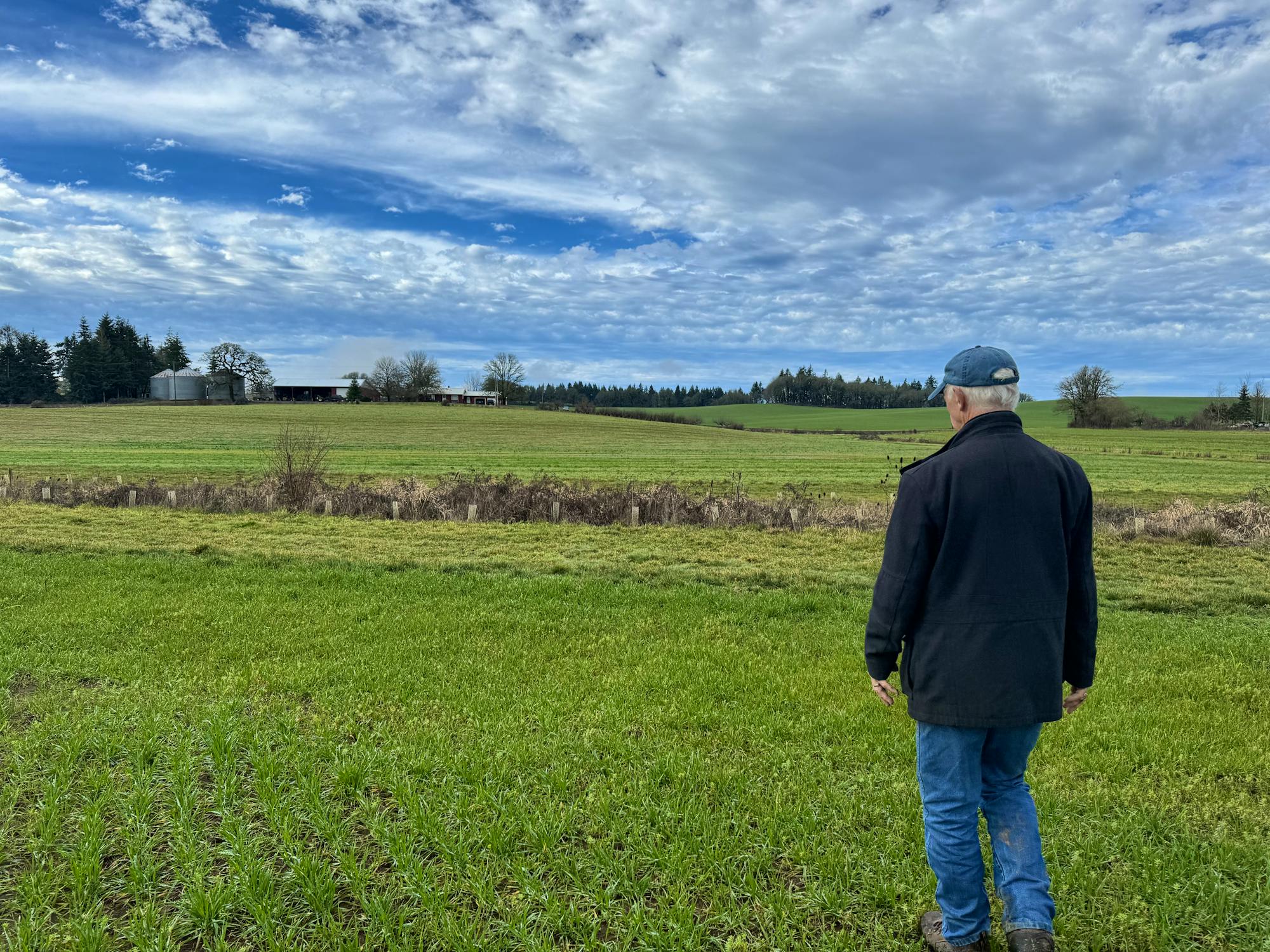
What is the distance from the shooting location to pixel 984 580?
2961 mm

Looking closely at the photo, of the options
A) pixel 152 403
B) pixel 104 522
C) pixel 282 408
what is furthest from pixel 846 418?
pixel 104 522

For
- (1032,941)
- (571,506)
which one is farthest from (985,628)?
(571,506)

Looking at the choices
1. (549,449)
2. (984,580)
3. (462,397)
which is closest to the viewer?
(984,580)

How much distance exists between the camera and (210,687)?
21.4 ft

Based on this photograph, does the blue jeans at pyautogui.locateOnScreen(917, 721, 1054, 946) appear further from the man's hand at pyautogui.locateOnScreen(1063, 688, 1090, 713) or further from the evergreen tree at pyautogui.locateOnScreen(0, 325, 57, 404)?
the evergreen tree at pyautogui.locateOnScreen(0, 325, 57, 404)

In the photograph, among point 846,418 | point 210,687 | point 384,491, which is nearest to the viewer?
point 210,687

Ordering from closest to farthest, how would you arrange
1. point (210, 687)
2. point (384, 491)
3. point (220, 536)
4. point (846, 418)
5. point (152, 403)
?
point (210, 687) < point (220, 536) < point (384, 491) < point (152, 403) < point (846, 418)

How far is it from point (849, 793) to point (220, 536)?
1417 centimetres

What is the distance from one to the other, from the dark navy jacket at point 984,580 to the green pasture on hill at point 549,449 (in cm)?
2354

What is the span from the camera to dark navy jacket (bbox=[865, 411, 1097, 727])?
2959 mm

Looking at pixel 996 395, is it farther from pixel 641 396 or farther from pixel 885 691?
pixel 641 396

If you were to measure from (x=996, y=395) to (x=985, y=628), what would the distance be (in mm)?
995

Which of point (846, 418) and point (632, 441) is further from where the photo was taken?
point (846, 418)

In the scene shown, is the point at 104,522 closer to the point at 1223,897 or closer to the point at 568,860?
the point at 568,860
